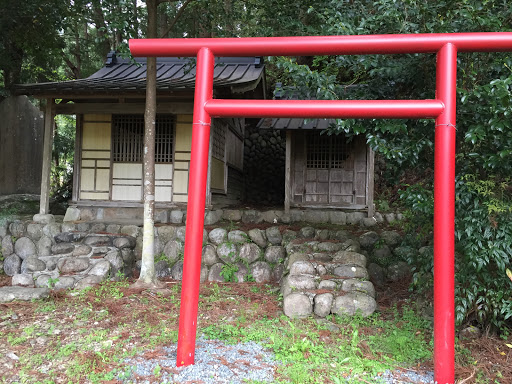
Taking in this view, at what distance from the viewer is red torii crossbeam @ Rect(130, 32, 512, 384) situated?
2.88 meters

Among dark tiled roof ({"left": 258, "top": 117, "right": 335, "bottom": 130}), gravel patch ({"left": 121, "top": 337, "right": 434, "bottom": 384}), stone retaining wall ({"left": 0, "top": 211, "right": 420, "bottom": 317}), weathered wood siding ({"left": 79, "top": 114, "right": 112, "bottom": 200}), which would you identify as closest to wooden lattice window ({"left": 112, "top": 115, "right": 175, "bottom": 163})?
weathered wood siding ({"left": 79, "top": 114, "right": 112, "bottom": 200})

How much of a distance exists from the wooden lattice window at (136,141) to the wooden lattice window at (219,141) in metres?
1.10

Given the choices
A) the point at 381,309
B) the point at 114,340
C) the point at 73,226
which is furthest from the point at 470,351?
the point at 73,226

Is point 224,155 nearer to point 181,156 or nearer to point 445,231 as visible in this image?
point 181,156

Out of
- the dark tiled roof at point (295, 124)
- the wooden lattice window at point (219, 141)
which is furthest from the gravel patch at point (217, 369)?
the dark tiled roof at point (295, 124)

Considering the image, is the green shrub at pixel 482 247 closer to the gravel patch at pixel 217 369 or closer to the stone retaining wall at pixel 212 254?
the gravel patch at pixel 217 369

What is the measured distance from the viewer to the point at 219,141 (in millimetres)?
9312

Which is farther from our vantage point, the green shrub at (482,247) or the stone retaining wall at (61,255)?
the stone retaining wall at (61,255)

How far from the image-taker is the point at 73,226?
7395 mm

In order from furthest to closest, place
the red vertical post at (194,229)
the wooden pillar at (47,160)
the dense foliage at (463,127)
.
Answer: the wooden pillar at (47,160) → the dense foliage at (463,127) → the red vertical post at (194,229)

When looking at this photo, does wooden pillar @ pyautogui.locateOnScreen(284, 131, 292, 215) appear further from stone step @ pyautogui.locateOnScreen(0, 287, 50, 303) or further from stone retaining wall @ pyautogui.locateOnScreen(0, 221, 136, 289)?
stone step @ pyautogui.locateOnScreen(0, 287, 50, 303)

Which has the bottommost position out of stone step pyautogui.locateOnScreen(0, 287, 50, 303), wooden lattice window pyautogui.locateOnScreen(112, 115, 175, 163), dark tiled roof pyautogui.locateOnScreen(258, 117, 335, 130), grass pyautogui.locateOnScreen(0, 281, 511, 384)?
grass pyautogui.locateOnScreen(0, 281, 511, 384)

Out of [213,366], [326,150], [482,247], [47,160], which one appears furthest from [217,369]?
[326,150]

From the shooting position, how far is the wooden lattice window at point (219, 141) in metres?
8.96
